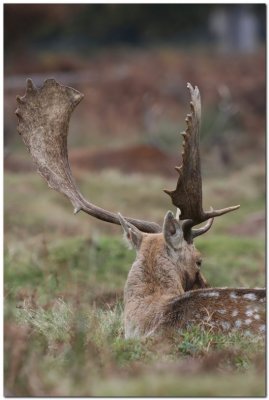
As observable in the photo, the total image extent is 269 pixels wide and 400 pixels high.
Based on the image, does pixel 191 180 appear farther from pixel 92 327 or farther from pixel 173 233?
pixel 92 327

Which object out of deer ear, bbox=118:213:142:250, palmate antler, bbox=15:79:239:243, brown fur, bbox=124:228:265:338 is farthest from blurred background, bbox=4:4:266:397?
palmate antler, bbox=15:79:239:243

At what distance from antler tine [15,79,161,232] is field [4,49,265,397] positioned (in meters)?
1.00

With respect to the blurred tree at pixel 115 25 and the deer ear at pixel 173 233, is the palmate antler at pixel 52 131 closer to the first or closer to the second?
the deer ear at pixel 173 233

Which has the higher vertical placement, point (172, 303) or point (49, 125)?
point (49, 125)

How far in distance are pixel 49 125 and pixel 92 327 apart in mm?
2022

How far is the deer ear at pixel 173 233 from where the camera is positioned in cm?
686

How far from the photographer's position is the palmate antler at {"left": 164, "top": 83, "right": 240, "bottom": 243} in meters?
6.87

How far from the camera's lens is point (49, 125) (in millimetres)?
7949

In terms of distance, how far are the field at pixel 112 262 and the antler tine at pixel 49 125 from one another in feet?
3.27

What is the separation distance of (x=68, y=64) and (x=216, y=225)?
20588mm

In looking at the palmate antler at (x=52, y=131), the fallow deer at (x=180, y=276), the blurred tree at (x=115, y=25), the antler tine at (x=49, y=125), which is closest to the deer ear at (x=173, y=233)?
the fallow deer at (x=180, y=276)

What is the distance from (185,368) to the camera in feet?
17.5

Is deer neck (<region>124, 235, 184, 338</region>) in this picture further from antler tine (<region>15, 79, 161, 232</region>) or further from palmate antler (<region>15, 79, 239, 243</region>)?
antler tine (<region>15, 79, 161, 232</region>)

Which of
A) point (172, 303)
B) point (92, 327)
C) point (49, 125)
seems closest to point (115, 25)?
point (49, 125)
